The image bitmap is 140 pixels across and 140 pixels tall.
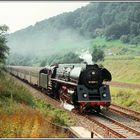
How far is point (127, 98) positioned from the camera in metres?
29.9

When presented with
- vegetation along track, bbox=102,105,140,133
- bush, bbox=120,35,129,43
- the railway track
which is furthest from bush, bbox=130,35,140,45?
the railway track

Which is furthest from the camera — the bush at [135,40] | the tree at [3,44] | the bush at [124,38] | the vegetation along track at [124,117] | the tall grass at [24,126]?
the bush at [124,38]

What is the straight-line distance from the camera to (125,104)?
28328mm

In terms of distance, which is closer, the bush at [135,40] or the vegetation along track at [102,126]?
the vegetation along track at [102,126]

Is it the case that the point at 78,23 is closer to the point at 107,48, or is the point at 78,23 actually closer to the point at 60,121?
the point at 107,48

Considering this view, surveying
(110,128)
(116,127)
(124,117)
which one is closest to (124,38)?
(124,117)

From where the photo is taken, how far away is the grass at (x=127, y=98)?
27.3 metres

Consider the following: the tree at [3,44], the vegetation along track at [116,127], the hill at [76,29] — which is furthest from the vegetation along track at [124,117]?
the hill at [76,29]

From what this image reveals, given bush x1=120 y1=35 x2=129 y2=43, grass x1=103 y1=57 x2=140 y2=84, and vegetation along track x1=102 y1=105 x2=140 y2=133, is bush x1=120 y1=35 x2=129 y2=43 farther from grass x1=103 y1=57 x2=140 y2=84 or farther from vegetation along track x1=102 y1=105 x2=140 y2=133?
vegetation along track x1=102 y1=105 x2=140 y2=133

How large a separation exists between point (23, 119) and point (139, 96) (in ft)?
47.1

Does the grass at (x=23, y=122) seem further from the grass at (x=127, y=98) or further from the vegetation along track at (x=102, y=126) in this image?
the grass at (x=127, y=98)

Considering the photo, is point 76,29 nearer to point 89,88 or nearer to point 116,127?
point 89,88

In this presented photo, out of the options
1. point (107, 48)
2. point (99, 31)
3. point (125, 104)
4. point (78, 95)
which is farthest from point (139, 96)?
point (99, 31)

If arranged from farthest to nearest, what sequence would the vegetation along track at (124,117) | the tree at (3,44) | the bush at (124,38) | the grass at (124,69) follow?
1. the bush at (124,38)
2. the grass at (124,69)
3. the tree at (3,44)
4. the vegetation along track at (124,117)
